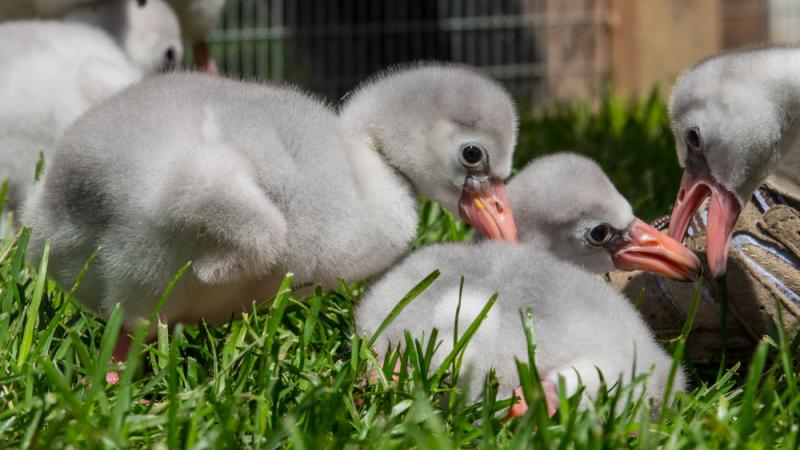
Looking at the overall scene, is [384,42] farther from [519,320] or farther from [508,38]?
[519,320]

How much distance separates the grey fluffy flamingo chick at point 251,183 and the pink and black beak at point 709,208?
46 centimetres

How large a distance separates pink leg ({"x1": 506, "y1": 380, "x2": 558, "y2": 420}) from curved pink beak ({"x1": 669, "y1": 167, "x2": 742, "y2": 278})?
668 millimetres

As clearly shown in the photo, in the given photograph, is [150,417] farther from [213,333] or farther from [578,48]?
[578,48]

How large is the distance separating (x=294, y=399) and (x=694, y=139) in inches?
50.0

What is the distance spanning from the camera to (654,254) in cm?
259

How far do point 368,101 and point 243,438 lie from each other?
1.01m

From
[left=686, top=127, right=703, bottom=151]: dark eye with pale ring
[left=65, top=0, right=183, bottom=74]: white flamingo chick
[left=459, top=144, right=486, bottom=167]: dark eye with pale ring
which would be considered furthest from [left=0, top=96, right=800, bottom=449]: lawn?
[left=65, top=0, right=183, bottom=74]: white flamingo chick

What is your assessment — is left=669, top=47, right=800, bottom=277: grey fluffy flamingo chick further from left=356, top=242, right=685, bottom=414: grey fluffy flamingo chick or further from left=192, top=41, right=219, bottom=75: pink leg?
left=192, top=41, right=219, bottom=75: pink leg

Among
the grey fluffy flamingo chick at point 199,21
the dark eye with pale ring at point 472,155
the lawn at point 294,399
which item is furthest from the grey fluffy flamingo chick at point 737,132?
the grey fluffy flamingo chick at point 199,21

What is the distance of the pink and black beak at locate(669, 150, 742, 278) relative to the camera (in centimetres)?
265

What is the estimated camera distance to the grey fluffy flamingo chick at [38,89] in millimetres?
3568

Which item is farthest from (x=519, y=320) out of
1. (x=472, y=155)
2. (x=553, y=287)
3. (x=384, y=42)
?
(x=384, y=42)

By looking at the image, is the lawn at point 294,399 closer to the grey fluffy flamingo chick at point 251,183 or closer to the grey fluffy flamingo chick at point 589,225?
the grey fluffy flamingo chick at point 251,183

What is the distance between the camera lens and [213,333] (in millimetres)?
2723
